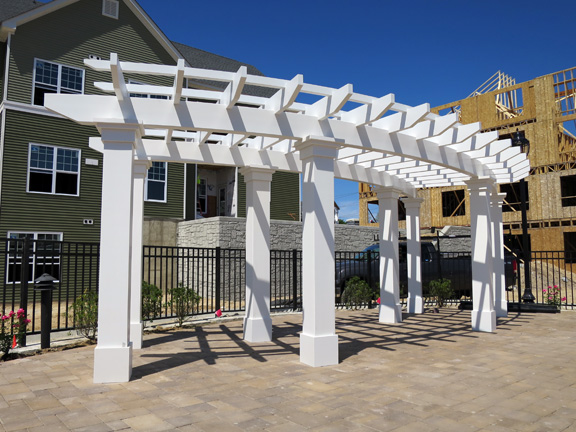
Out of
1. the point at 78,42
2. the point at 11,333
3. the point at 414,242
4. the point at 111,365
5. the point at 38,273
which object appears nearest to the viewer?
the point at 111,365

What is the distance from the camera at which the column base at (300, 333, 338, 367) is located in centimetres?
568

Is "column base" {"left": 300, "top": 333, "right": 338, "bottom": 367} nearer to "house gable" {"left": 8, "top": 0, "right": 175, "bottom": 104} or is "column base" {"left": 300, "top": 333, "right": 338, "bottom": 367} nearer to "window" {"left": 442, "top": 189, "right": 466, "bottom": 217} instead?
"house gable" {"left": 8, "top": 0, "right": 175, "bottom": 104}

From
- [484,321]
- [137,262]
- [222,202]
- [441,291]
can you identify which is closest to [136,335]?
[137,262]

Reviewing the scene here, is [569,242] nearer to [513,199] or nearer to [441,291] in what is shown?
[513,199]

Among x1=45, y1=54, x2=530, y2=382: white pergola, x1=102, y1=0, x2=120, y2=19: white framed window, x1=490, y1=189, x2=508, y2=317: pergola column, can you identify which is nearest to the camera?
x1=45, y1=54, x2=530, y2=382: white pergola

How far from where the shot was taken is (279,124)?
5.85 meters

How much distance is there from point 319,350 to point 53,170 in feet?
45.8

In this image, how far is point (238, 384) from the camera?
4.91m

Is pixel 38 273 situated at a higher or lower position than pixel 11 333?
higher

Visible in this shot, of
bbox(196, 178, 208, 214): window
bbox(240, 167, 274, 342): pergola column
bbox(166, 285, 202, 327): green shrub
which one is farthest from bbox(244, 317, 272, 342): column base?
bbox(196, 178, 208, 214): window

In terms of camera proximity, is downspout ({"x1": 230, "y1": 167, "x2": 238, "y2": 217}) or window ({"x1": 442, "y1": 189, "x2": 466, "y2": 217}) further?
window ({"x1": 442, "y1": 189, "x2": 466, "y2": 217})

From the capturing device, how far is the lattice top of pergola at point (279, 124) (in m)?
5.27

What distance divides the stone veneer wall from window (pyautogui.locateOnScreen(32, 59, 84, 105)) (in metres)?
6.58

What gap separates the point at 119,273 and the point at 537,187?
26113mm
